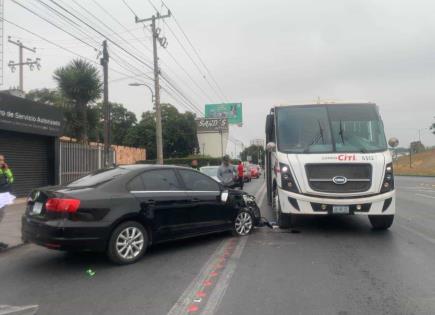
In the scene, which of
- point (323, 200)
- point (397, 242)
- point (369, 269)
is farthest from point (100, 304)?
point (397, 242)

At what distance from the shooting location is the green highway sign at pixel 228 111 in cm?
5147

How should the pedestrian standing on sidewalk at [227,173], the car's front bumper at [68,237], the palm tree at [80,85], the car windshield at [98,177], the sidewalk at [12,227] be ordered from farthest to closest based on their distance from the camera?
the palm tree at [80,85] → the pedestrian standing on sidewalk at [227,173] → the sidewalk at [12,227] → the car windshield at [98,177] → the car's front bumper at [68,237]

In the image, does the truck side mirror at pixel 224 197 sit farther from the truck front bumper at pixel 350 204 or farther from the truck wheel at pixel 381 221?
the truck wheel at pixel 381 221

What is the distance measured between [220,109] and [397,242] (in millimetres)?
45177

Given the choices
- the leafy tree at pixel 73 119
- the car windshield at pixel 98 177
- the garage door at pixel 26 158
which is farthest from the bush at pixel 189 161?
the car windshield at pixel 98 177

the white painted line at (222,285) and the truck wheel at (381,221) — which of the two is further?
the truck wheel at (381,221)

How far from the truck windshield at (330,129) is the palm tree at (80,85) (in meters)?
15.5

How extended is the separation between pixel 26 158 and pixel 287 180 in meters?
12.6

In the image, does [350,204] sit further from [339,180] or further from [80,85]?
[80,85]

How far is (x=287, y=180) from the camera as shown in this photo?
8.30 m

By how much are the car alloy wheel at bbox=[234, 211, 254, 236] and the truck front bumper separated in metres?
1.00

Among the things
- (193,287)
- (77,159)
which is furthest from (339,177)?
(77,159)

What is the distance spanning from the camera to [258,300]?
15.4 feet

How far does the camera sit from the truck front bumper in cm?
803
